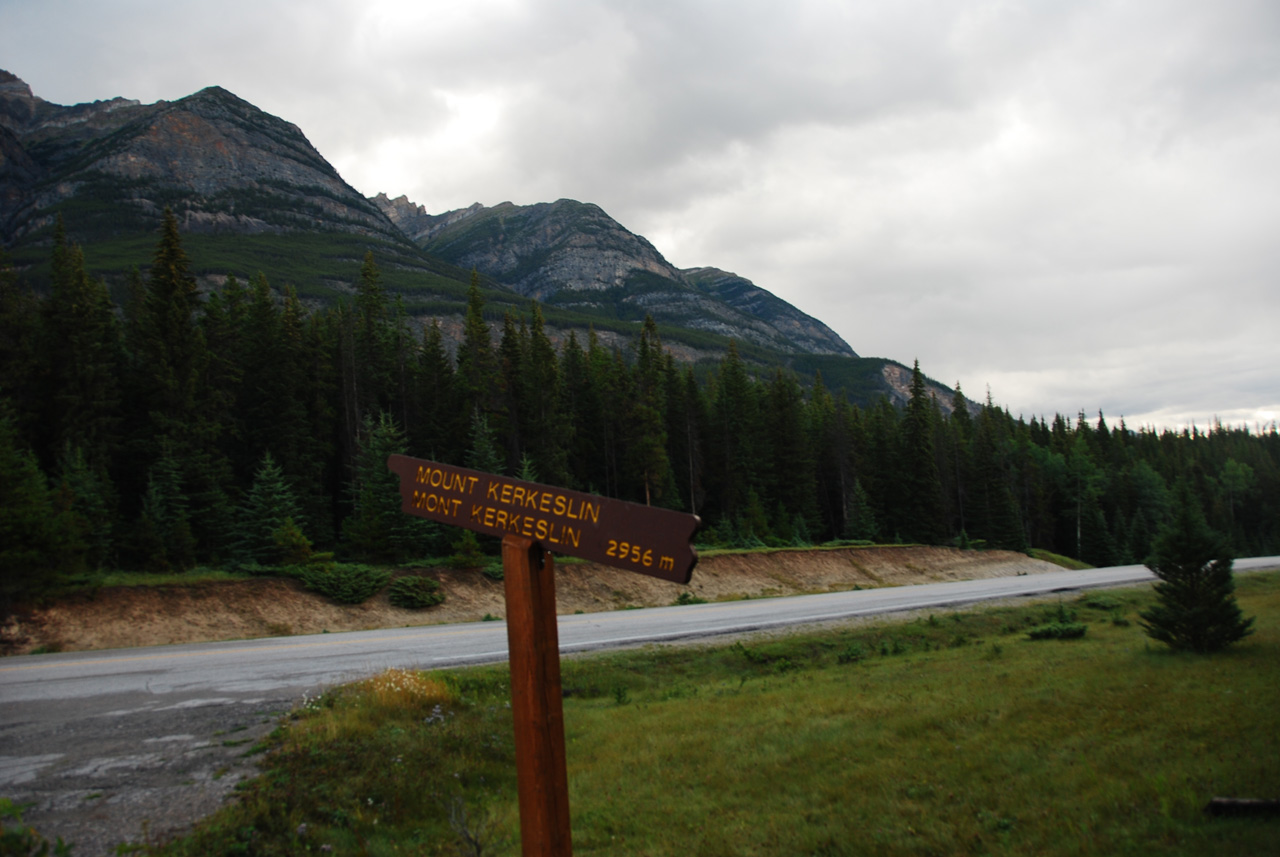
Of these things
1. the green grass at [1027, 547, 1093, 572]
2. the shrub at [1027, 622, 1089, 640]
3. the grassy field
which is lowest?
the green grass at [1027, 547, 1093, 572]

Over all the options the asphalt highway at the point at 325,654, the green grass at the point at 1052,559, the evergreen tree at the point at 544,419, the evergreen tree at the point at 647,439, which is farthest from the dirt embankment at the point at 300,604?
the green grass at the point at 1052,559

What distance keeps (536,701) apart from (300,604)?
853 inches

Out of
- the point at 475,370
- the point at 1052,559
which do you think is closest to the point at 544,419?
the point at 475,370

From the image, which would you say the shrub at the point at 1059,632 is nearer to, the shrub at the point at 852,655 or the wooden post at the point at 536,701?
the shrub at the point at 852,655

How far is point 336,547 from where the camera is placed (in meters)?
37.7

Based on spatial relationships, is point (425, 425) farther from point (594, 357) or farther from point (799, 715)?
point (799, 715)

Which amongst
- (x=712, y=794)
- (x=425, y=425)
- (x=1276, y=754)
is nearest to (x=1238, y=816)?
(x=1276, y=754)

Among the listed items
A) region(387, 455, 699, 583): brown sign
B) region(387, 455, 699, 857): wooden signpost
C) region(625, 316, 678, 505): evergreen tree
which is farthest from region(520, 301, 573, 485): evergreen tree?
region(387, 455, 699, 857): wooden signpost

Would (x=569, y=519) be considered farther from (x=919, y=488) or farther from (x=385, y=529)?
(x=919, y=488)

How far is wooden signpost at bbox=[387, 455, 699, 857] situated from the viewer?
139 inches

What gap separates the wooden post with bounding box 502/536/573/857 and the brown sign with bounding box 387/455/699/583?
0.16 m

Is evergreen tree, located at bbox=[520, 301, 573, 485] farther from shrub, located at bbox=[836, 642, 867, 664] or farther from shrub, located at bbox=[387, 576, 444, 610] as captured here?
shrub, located at bbox=[836, 642, 867, 664]

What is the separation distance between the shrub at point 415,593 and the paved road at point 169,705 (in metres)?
5.83

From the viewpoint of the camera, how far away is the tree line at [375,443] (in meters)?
31.1
